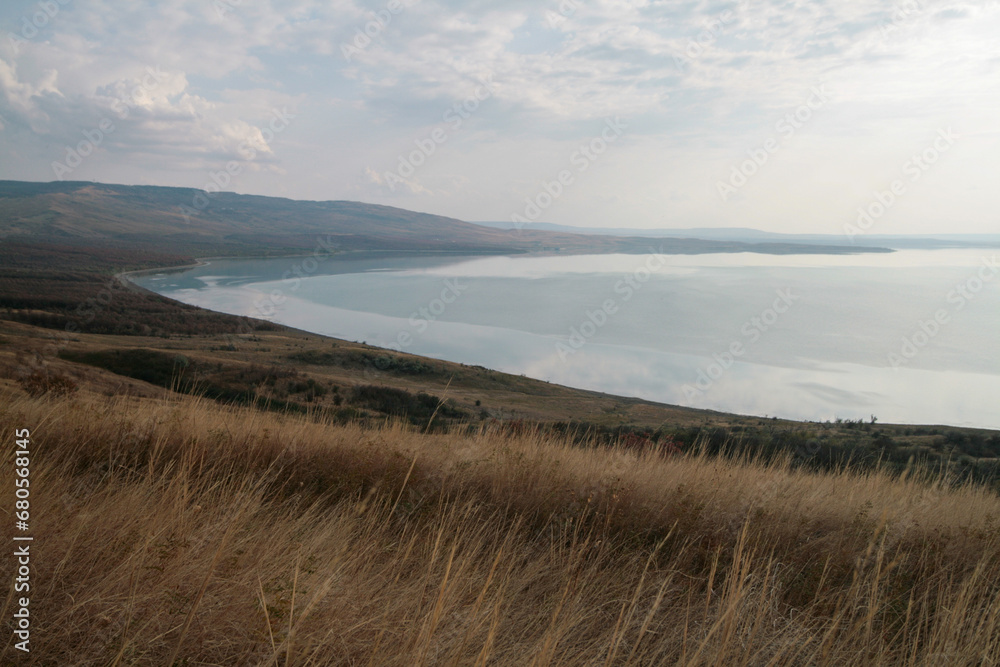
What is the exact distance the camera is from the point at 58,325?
121 feet

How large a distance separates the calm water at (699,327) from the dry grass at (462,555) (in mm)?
31371

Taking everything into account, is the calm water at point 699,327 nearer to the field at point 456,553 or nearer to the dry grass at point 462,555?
the field at point 456,553

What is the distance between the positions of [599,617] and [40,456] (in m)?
3.69

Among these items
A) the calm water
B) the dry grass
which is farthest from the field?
the calm water

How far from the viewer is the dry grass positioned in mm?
1990

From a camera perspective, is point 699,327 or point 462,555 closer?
point 462,555

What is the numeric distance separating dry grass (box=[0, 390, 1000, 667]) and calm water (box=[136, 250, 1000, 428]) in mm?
31371

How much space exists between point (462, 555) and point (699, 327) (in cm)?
5779

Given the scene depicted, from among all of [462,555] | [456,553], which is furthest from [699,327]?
[462,555]

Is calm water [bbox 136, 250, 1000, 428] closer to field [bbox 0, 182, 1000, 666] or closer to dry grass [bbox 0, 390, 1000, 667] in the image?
field [bbox 0, 182, 1000, 666]

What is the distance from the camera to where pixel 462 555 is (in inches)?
114

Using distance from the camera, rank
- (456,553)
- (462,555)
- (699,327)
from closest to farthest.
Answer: (462,555) < (456,553) < (699,327)

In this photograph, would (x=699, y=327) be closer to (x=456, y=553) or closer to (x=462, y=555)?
(x=456, y=553)

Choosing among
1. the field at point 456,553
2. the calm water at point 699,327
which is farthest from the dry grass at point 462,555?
the calm water at point 699,327
